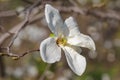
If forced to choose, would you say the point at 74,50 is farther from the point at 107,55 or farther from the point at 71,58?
the point at 107,55

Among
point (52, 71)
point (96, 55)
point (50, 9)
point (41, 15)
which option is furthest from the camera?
point (96, 55)

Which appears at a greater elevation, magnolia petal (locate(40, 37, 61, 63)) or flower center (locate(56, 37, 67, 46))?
magnolia petal (locate(40, 37, 61, 63))

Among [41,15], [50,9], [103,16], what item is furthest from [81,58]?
[103,16]

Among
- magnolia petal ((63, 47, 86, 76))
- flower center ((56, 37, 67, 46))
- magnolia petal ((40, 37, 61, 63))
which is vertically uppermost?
magnolia petal ((40, 37, 61, 63))

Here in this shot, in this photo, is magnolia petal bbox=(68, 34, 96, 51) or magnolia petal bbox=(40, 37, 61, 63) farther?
magnolia petal bbox=(68, 34, 96, 51)

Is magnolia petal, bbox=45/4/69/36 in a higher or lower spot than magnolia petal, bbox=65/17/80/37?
higher

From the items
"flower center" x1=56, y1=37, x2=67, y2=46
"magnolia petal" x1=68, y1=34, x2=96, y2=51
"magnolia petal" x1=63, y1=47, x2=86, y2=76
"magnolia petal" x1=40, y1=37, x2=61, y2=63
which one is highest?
"magnolia petal" x1=40, y1=37, x2=61, y2=63
